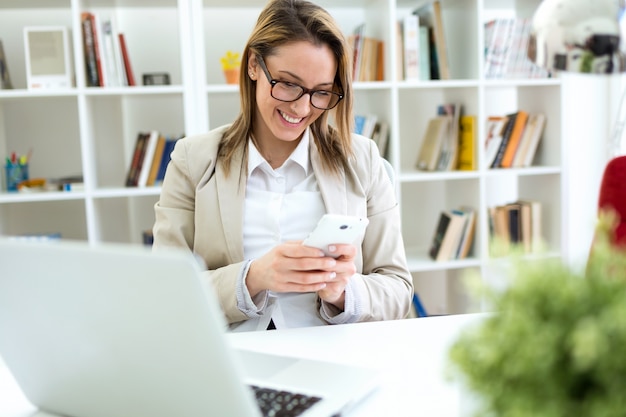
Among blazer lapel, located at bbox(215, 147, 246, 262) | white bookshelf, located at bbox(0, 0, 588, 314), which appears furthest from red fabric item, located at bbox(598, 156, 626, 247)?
white bookshelf, located at bbox(0, 0, 588, 314)

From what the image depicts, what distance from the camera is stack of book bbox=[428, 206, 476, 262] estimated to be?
2785 mm

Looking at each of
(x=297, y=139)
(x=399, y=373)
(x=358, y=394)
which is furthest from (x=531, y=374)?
(x=297, y=139)

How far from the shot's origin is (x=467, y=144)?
2795 mm

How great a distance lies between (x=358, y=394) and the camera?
0.82m

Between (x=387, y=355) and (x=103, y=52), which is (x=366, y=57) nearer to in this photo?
(x=103, y=52)

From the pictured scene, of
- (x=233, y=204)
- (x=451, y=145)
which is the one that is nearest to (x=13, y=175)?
(x=233, y=204)

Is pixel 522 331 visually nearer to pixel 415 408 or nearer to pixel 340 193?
pixel 415 408

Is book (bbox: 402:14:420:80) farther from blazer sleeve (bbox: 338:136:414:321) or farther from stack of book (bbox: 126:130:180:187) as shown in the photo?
→ blazer sleeve (bbox: 338:136:414:321)

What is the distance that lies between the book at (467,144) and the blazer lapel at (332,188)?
1355mm

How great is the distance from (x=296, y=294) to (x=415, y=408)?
675 millimetres

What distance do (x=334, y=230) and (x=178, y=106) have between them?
1.96 metres

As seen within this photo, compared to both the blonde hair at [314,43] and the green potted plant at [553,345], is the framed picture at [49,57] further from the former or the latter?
the green potted plant at [553,345]

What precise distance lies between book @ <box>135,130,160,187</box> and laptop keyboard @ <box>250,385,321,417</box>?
1966 mm

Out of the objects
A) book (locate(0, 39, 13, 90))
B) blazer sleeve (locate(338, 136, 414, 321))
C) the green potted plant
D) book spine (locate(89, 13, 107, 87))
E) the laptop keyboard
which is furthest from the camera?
book (locate(0, 39, 13, 90))
